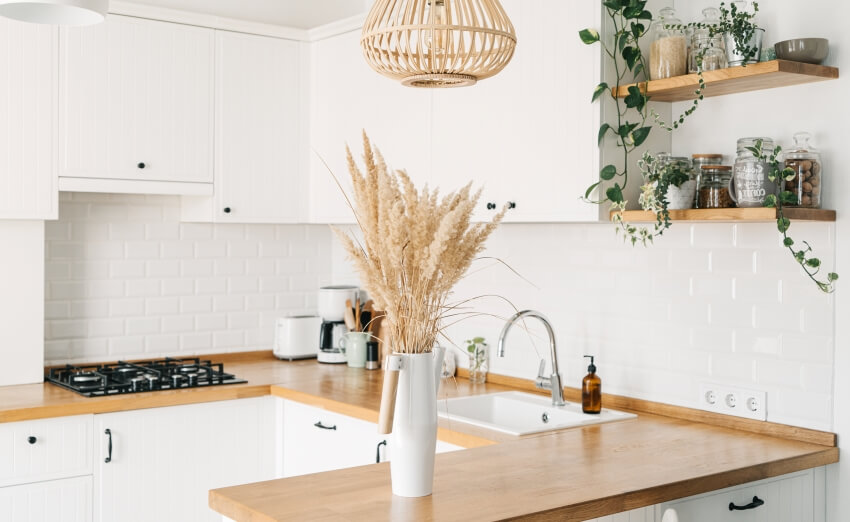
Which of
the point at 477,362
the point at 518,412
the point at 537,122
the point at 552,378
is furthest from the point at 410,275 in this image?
the point at 477,362

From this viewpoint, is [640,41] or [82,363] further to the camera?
[82,363]

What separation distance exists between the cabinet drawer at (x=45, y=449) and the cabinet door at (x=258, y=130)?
1.15 metres

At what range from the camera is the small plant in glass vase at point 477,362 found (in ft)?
12.3

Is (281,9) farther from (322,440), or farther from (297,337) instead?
(322,440)

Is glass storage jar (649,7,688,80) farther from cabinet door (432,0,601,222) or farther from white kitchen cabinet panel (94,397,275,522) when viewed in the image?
white kitchen cabinet panel (94,397,275,522)

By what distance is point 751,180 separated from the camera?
2.57 meters

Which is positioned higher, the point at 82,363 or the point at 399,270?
the point at 399,270

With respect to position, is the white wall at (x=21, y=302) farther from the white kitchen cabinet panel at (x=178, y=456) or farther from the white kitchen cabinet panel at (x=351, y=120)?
the white kitchen cabinet panel at (x=351, y=120)

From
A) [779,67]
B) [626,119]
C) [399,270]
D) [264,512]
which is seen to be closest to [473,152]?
[626,119]

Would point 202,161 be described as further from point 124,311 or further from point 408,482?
point 408,482

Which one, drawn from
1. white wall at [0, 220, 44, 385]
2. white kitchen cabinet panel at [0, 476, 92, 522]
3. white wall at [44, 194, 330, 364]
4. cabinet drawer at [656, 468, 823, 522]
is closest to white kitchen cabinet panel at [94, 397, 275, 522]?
white kitchen cabinet panel at [0, 476, 92, 522]

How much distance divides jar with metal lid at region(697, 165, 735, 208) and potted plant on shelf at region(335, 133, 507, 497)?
104cm

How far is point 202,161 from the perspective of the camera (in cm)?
393

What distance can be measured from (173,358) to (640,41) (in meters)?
2.49
